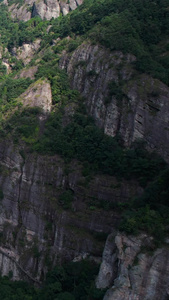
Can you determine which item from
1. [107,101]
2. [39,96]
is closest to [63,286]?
[107,101]

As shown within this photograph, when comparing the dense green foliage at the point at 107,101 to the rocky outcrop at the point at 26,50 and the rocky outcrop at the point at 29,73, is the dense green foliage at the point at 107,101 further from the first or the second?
the rocky outcrop at the point at 26,50

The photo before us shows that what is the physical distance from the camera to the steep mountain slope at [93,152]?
28941 mm

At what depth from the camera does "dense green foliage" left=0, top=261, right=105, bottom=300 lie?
1054 inches

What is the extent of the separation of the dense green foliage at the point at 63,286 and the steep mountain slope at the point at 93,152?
3.96 feet

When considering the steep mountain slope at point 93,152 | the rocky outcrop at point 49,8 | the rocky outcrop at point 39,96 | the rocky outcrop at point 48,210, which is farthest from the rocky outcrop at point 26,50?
the rocky outcrop at point 48,210

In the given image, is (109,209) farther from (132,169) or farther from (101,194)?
(132,169)

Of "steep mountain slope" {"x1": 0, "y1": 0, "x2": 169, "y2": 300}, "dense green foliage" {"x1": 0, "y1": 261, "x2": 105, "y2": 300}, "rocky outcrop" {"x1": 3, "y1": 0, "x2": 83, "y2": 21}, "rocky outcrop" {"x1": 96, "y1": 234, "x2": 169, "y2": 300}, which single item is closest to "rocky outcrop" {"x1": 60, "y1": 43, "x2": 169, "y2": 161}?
"steep mountain slope" {"x1": 0, "y1": 0, "x2": 169, "y2": 300}

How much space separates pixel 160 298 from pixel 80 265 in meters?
9.20

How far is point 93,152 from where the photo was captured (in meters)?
32.9

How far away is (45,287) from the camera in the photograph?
28.9 m

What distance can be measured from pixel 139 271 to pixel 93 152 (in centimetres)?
1365

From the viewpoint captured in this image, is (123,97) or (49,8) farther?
(49,8)

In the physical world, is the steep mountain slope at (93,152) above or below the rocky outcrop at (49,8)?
below

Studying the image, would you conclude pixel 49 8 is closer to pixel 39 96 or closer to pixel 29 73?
pixel 29 73
